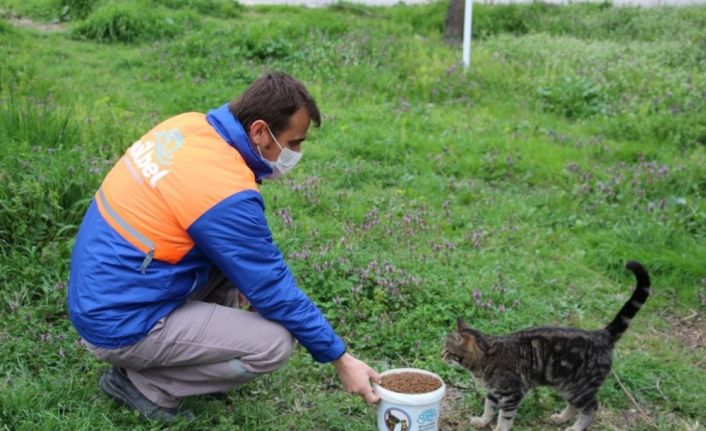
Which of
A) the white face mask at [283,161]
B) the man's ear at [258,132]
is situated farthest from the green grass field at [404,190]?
the man's ear at [258,132]

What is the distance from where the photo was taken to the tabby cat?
3707 millimetres

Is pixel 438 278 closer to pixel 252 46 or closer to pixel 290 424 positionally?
pixel 290 424

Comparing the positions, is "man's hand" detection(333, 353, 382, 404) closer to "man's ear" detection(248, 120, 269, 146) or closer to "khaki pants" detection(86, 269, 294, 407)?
"khaki pants" detection(86, 269, 294, 407)

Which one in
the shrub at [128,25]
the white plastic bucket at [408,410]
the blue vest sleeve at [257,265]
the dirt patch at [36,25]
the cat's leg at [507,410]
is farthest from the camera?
the dirt patch at [36,25]

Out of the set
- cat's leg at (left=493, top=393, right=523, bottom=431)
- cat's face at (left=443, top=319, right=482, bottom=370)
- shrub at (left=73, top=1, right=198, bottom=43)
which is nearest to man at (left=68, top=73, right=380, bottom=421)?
cat's face at (left=443, top=319, right=482, bottom=370)

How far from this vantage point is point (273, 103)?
3.34 m

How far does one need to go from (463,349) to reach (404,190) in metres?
3.08

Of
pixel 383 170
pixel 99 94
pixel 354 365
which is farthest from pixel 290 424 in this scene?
pixel 99 94

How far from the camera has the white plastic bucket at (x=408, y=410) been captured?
10.7 feet

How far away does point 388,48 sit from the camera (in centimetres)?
1038

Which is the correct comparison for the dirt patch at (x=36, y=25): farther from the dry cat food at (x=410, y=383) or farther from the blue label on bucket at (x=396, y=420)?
the blue label on bucket at (x=396, y=420)

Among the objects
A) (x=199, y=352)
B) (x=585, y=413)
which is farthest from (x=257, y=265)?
(x=585, y=413)

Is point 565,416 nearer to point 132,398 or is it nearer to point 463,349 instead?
point 463,349

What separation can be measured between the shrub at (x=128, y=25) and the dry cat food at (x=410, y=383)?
28.4ft
